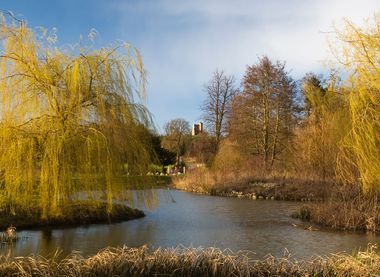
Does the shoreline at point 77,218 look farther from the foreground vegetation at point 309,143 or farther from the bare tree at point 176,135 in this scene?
the bare tree at point 176,135

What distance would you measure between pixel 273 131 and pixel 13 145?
23471 mm

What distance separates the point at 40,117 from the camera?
1245 centimetres

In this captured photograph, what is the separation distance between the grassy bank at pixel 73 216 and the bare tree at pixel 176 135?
1274 inches

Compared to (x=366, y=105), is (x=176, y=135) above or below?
above

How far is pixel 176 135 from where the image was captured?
5084 cm

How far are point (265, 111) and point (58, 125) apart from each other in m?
22.3

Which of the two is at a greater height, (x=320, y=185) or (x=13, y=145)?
(x=13, y=145)

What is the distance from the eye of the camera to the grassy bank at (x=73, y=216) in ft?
42.4

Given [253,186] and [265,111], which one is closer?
[253,186]

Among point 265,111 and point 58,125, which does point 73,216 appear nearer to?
point 58,125

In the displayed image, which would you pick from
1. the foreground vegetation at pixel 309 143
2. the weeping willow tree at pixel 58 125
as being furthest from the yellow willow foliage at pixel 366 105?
the weeping willow tree at pixel 58 125

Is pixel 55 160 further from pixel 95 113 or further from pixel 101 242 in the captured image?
pixel 101 242

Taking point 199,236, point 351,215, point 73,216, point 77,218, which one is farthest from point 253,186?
point 199,236

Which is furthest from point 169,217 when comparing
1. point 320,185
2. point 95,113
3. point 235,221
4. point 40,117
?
point 320,185
